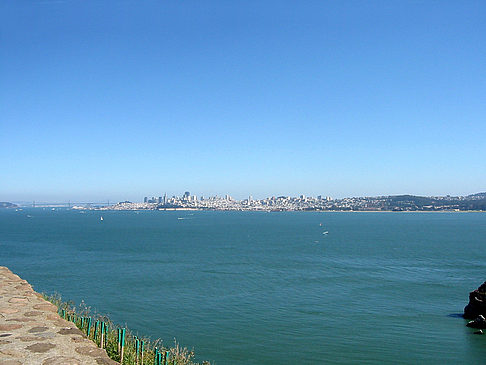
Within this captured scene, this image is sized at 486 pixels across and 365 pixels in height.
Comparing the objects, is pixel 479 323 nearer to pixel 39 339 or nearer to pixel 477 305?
pixel 477 305

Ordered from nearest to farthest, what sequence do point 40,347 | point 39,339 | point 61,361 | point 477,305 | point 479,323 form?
1. point 61,361
2. point 40,347
3. point 39,339
4. point 479,323
5. point 477,305

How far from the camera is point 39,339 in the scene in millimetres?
7836

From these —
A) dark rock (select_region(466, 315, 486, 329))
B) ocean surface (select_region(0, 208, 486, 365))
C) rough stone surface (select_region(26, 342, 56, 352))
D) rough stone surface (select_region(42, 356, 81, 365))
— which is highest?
rough stone surface (select_region(26, 342, 56, 352))

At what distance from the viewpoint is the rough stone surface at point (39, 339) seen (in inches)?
273

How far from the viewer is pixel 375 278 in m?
36.9

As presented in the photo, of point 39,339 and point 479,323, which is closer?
point 39,339

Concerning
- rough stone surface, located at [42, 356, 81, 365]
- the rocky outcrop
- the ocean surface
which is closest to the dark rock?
the ocean surface

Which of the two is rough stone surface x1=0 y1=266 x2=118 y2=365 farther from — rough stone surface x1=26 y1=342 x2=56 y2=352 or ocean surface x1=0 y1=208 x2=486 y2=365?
ocean surface x1=0 y1=208 x2=486 y2=365

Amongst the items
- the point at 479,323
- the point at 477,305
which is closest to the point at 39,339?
the point at 479,323

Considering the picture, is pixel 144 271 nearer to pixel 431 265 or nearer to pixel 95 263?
pixel 95 263

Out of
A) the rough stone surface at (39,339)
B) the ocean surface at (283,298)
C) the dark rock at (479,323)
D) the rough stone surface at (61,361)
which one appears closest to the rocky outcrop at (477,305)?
the ocean surface at (283,298)

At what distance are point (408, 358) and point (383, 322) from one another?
558 centimetres

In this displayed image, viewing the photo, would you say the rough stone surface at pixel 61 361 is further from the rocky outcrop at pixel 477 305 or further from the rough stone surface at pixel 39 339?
the rocky outcrop at pixel 477 305

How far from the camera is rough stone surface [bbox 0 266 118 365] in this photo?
22.7ft
